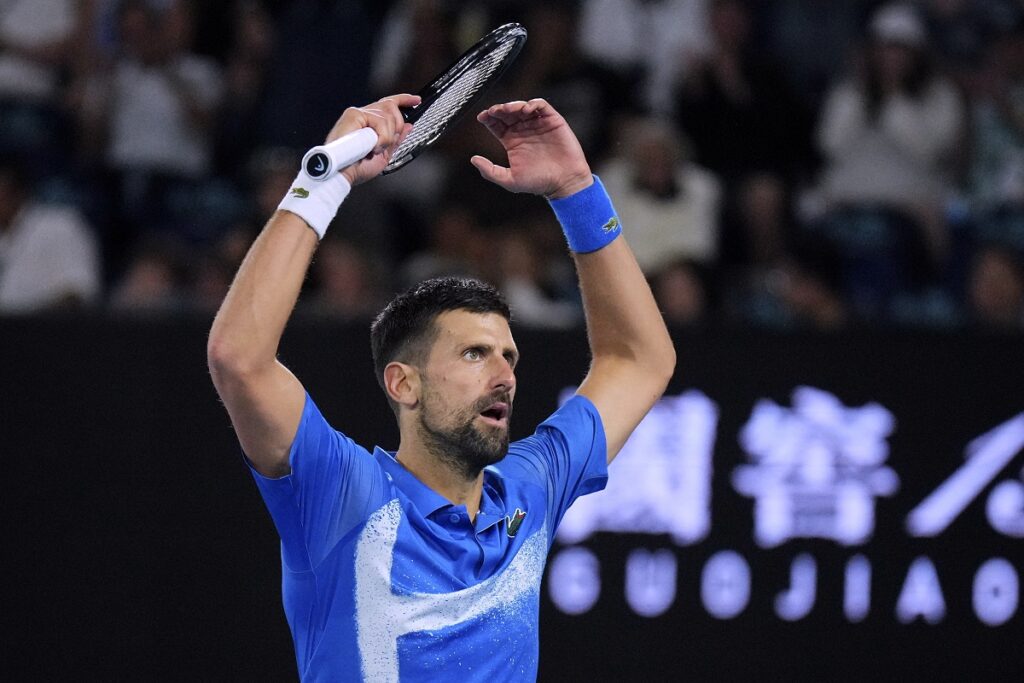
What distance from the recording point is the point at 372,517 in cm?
308

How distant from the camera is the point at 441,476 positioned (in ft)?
10.7

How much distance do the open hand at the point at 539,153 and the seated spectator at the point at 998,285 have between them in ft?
→ 12.2

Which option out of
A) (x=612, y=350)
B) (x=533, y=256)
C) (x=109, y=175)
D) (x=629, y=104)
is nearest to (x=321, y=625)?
(x=612, y=350)

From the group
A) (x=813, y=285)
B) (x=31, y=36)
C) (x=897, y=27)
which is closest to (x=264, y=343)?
(x=813, y=285)

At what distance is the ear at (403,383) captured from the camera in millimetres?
3266

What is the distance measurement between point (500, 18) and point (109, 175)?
2302 millimetres

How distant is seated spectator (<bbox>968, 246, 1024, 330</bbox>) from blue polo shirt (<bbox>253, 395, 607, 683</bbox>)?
4.18m

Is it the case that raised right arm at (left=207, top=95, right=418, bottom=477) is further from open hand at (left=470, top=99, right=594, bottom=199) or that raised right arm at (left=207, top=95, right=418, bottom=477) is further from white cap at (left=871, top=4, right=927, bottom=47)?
white cap at (left=871, top=4, right=927, bottom=47)

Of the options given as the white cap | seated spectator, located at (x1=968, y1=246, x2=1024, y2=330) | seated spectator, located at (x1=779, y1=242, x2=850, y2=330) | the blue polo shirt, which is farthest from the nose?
the white cap

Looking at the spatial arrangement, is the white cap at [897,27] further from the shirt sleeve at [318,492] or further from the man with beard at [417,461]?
the shirt sleeve at [318,492]

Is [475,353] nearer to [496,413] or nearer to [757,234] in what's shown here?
[496,413]

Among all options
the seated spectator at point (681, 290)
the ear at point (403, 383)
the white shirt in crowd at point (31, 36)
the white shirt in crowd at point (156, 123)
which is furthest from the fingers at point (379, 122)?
the white shirt in crowd at point (31, 36)

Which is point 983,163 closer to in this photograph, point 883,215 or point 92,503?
point 883,215

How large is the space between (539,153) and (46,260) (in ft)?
12.4
